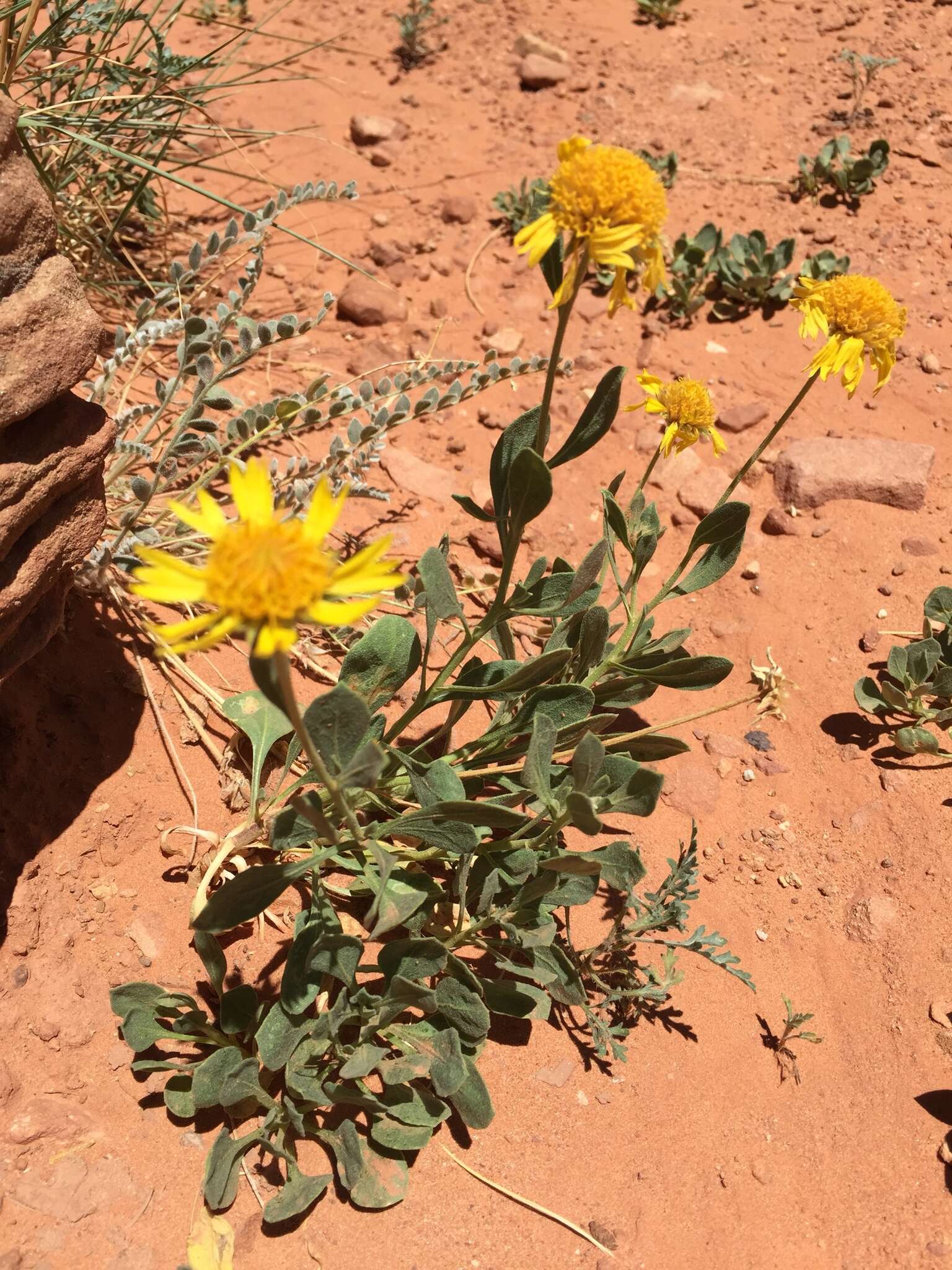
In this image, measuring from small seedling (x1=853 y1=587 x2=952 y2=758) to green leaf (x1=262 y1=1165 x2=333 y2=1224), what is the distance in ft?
5.94

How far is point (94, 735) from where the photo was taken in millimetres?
2455

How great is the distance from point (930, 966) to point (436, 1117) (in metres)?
1.20

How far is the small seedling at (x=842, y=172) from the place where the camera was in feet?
14.1

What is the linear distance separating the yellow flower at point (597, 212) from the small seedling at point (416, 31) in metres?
3.88

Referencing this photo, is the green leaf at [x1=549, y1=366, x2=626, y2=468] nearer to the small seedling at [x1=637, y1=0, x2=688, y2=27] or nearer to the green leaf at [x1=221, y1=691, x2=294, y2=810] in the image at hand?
the green leaf at [x1=221, y1=691, x2=294, y2=810]

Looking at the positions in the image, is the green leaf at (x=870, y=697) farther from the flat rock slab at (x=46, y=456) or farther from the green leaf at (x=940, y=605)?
the flat rock slab at (x=46, y=456)

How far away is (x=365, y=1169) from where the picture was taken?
6.52 ft

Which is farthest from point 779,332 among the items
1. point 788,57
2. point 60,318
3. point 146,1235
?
point 146,1235

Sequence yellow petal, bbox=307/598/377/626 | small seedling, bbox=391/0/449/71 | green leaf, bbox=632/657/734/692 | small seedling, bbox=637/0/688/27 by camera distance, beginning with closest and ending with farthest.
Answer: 1. yellow petal, bbox=307/598/377/626
2. green leaf, bbox=632/657/734/692
3. small seedling, bbox=391/0/449/71
4. small seedling, bbox=637/0/688/27

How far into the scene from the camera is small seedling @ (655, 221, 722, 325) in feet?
13.0

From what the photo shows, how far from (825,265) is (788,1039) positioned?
2.86m

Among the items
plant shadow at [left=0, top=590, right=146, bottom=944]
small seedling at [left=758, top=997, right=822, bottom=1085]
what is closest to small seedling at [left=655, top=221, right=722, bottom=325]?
plant shadow at [left=0, top=590, right=146, bottom=944]

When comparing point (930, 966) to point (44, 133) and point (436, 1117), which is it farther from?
point (44, 133)

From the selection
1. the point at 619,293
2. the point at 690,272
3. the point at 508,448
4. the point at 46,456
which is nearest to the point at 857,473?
the point at 690,272
